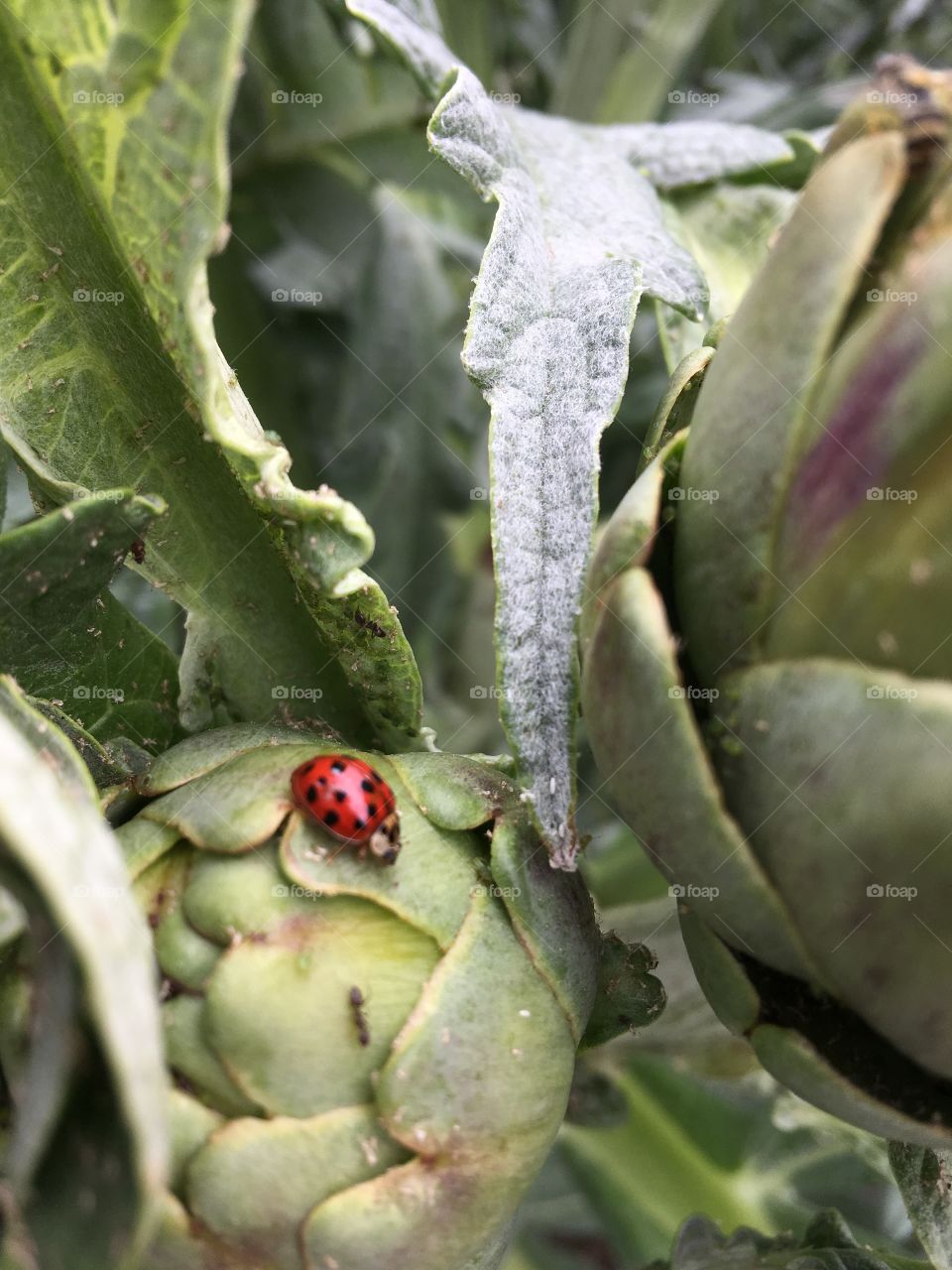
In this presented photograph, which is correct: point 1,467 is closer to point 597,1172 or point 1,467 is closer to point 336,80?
point 336,80

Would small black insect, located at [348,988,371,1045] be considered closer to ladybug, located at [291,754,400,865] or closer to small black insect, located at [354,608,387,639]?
ladybug, located at [291,754,400,865]

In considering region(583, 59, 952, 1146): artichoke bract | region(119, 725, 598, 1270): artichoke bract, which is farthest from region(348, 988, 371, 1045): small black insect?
region(583, 59, 952, 1146): artichoke bract

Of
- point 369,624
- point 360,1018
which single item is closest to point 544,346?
point 369,624

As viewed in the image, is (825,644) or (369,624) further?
(369,624)

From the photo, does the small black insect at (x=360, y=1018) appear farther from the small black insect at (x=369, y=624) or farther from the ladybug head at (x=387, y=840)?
the small black insect at (x=369, y=624)

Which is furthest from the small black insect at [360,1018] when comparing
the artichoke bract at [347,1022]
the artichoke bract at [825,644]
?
the artichoke bract at [825,644]

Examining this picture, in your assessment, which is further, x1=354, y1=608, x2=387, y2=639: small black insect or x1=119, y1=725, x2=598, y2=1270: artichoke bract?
x1=354, y1=608, x2=387, y2=639: small black insect

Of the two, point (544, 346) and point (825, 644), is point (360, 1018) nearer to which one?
point (825, 644)

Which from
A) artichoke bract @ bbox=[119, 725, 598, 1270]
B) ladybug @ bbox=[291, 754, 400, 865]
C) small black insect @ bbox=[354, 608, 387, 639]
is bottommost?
artichoke bract @ bbox=[119, 725, 598, 1270]
